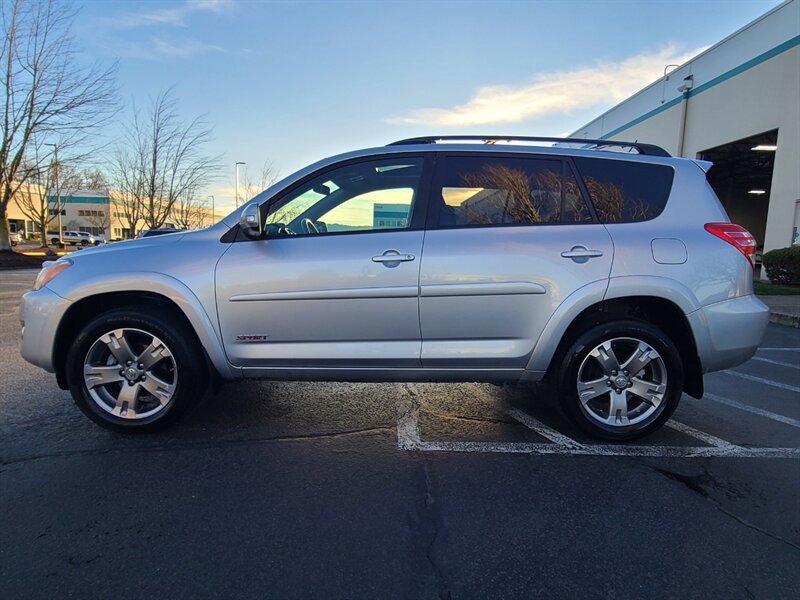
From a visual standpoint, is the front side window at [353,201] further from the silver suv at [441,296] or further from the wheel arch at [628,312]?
the wheel arch at [628,312]

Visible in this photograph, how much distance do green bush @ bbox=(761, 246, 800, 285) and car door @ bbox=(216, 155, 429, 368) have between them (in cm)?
1478

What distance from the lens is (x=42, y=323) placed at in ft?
10.9

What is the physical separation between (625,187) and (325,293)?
2.23 meters

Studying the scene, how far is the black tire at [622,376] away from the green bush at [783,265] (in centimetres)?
1367

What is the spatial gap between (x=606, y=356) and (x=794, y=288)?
45.9ft

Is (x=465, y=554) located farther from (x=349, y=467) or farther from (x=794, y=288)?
(x=794, y=288)

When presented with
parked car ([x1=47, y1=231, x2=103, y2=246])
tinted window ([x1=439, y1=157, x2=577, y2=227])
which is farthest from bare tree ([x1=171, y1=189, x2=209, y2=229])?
tinted window ([x1=439, y1=157, x2=577, y2=227])

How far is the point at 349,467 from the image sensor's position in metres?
2.98

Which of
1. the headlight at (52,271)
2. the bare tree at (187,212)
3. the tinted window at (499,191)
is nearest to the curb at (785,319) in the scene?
the tinted window at (499,191)

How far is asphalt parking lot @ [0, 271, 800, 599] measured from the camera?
6.73 feet

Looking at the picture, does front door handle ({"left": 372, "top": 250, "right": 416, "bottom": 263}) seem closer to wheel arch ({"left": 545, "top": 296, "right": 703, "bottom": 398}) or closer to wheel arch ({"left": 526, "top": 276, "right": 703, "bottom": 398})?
wheel arch ({"left": 526, "top": 276, "right": 703, "bottom": 398})

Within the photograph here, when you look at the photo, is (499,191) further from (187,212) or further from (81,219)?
(81,219)

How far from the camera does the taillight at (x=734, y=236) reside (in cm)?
331

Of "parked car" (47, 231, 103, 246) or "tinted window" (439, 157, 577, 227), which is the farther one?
"parked car" (47, 231, 103, 246)
